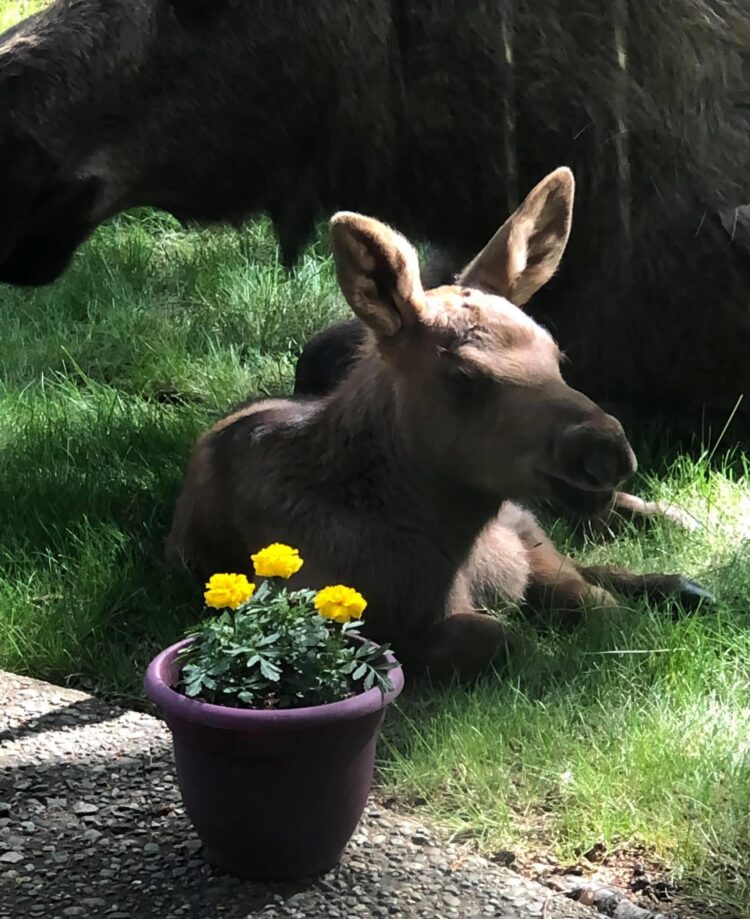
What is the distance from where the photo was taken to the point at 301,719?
89.8 inches

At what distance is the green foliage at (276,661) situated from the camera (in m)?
2.38

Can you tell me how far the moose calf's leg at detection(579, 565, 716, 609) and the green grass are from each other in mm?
59

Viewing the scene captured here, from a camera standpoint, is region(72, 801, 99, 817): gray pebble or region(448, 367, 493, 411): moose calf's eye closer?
region(72, 801, 99, 817): gray pebble

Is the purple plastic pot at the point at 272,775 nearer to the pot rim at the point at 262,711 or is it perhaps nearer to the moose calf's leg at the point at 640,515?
the pot rim at the point at 262,711

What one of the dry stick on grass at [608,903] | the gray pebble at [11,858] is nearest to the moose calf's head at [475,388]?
the dry stick on grass at [608,903]

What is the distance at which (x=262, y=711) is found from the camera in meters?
2.29

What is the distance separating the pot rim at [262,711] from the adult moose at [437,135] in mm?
1980

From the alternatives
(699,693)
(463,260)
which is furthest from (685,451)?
(699,693)

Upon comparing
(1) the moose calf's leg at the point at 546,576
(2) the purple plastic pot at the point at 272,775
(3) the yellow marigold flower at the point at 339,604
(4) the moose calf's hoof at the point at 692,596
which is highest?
(3) the yellow marigold flower at the point at 339,604

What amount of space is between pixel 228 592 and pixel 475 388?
74 cm

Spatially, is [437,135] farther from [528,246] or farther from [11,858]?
[11,858]

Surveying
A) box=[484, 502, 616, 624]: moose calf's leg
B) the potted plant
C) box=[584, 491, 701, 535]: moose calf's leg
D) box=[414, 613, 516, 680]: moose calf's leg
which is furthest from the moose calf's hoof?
the potted plant

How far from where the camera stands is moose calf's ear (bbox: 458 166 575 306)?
315cm

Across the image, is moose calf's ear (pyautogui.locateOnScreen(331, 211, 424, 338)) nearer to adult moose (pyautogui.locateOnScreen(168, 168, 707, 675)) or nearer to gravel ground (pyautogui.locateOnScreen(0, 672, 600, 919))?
adult moose (pyautogui.locateOnScreen(168, 168, 707, 675))
